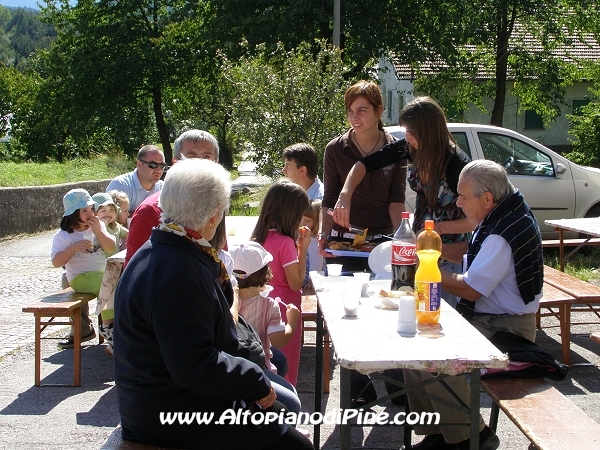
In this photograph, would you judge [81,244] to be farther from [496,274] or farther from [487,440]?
[487,440]

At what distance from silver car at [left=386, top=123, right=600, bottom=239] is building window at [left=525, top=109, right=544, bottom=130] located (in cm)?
2441

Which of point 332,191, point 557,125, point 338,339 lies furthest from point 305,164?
point 557,125

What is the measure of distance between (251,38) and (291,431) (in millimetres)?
20758

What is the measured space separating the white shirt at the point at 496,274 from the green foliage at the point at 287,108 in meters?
10.2

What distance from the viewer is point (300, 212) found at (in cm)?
465

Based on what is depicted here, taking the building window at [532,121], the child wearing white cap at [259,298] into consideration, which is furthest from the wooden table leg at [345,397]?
the building window at [532,121]

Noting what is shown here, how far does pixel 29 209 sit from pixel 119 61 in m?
16.2

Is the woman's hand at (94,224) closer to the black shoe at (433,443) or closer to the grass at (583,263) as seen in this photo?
the black shoe at (433,443)

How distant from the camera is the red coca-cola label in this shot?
12.0 ft

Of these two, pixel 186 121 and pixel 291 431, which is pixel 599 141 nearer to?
pixel 291 431

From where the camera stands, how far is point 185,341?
2.64m

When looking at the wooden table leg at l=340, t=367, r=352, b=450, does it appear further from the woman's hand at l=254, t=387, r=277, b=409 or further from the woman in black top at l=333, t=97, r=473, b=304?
the woman in black top at l=333, t=97, r=473, b=304

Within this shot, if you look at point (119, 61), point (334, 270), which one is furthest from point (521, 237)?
point (119, 61)

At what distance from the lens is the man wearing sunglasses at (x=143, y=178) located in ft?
22.3
